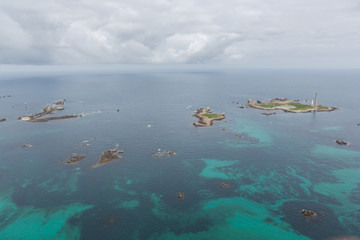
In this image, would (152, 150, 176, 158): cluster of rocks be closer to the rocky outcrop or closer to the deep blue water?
the rocky outcrop

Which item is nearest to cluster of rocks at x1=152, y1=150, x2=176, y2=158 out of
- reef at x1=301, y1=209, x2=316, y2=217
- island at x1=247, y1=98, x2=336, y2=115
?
reef at x1=301, y1=209, x2=316, y2=217

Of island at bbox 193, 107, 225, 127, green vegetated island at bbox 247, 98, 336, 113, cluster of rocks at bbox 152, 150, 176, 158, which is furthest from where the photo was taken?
green vegetated island at bbox 247, 98, 336, 113

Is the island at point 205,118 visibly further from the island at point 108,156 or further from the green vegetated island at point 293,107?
the island at point 108,156

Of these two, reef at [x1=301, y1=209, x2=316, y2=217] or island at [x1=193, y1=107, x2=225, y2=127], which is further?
island at [x1=193, y1=107, x2=225, y2=127]

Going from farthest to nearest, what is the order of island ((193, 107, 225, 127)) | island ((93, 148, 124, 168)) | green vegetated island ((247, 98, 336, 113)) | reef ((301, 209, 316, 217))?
green vegetated island ((247, 98, 336, 113))
island ((193, 107, 225, 127))
island ((93, 148, 124, 168))
reef ((301, 209, 316, 217))

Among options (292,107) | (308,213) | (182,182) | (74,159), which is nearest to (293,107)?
(292,107)

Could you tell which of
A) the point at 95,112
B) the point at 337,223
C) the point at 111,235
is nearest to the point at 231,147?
the point at 337,223

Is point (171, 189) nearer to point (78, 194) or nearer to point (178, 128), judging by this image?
point (78, 194)

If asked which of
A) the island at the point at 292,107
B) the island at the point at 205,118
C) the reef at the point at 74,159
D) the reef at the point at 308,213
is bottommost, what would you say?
the reef at the point at 308,213

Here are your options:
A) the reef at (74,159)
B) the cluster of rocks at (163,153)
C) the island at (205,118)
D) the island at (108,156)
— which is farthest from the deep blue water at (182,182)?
the island at (205,118)

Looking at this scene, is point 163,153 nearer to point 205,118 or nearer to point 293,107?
point 205,118

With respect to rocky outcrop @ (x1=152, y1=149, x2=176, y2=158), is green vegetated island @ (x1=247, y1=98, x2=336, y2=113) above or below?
above

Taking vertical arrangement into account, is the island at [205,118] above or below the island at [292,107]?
below
